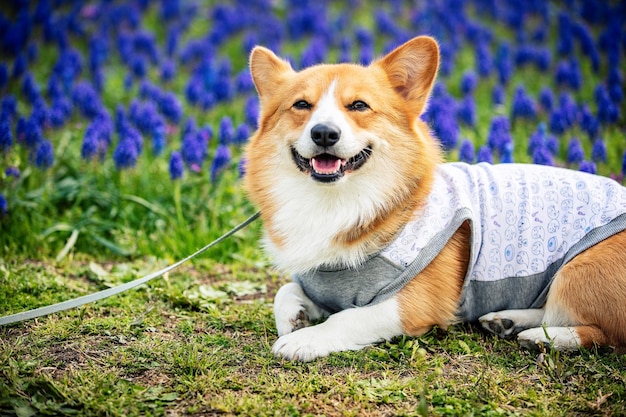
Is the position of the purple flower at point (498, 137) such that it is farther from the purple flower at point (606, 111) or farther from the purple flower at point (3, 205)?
the purple flower at point (3, 205)

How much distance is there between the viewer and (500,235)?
3.12 m

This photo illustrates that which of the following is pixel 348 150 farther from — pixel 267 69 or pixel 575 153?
pixel 575 153

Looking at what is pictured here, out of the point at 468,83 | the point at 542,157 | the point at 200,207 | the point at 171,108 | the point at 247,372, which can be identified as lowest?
the point at 247,372

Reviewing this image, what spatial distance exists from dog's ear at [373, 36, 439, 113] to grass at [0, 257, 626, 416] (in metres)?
1.18

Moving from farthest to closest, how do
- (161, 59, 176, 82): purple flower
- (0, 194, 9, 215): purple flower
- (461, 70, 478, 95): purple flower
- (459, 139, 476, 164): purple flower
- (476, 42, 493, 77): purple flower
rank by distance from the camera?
(476, 42, 493, 77): purple flower, (161, 59, 176, 82): purple flower, (461, 70, 478, 95): purple flower, (459, 139, 476, 164): purple flower, (0, 194, 9, 215): purple flower

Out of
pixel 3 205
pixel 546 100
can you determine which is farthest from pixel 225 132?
pixel 546 100

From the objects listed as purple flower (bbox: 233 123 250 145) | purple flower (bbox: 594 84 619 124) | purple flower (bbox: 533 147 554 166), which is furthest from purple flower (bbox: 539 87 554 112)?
purple flower (bbox: 233 123 250 145)

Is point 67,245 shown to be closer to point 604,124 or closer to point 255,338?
point 255,338

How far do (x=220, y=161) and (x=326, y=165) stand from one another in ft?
6.09

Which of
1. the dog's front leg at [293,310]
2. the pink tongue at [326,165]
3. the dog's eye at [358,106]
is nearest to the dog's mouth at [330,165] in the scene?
the pink tongue at [326,165]

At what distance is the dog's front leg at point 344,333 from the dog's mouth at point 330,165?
2.06 ft

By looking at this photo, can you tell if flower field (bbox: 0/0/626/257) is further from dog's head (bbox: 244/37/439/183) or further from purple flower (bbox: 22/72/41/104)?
dog's head (bbox: 244/37/439/183)

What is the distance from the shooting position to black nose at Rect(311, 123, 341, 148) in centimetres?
285

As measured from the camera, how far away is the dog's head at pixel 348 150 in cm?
300
